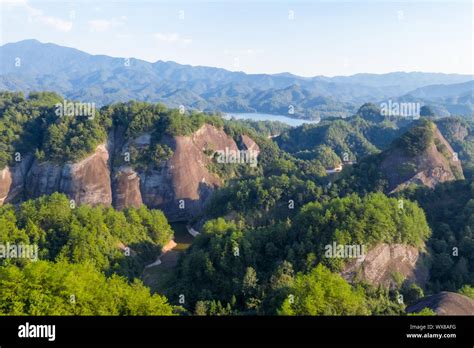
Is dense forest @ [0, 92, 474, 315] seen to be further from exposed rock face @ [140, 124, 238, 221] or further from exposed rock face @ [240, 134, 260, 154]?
exposed rock face @ [240, 134, 260, 154]

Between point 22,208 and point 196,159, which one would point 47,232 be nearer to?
point 22,208

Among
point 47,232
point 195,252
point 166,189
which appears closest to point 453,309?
point 195,252
